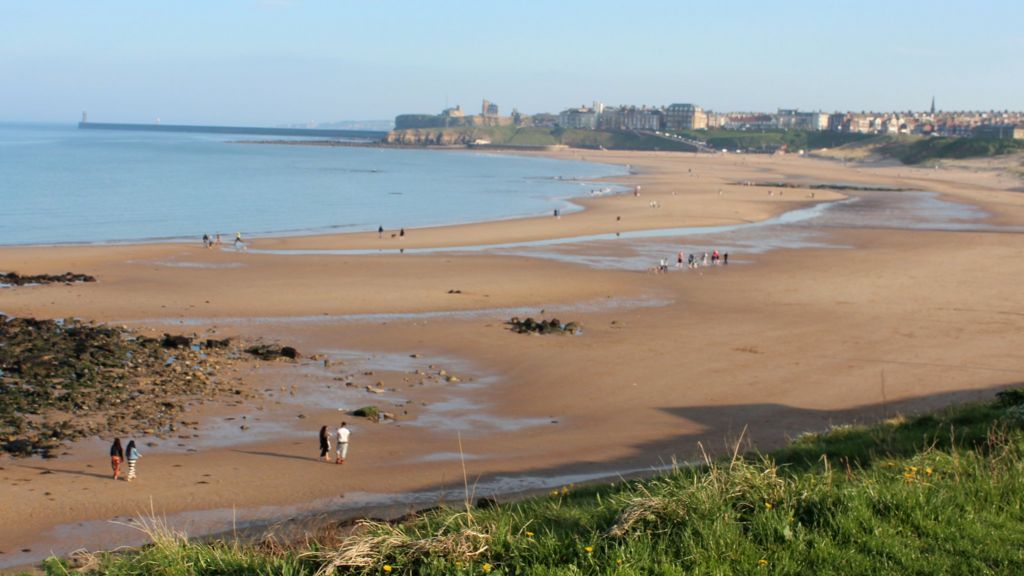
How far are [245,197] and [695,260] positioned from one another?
43599 millimetres

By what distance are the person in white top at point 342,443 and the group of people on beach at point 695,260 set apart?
74.3 ft

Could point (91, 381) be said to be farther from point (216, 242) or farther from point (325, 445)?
point (216, 242)

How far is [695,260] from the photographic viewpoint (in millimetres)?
39250

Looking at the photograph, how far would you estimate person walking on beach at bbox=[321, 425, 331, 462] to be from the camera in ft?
50.4

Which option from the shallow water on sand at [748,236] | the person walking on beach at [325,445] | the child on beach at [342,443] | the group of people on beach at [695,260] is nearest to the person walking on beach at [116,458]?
the person walking on beach at [325,445]

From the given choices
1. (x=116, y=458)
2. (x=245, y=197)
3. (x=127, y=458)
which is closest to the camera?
(x=116, y=458)

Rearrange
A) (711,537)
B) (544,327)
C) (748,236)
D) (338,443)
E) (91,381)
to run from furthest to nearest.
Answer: (748,236)
(544,327)
(91,381)
(338,443)
(711,537)

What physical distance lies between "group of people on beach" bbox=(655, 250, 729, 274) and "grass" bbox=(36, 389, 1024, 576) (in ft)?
94.5

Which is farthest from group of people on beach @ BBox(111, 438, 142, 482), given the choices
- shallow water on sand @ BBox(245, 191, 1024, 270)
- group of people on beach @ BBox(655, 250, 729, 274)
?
shallow water on sand @ BBox(245, 191, 1024, 270)

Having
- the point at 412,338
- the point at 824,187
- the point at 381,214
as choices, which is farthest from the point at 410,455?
the point at 824,187

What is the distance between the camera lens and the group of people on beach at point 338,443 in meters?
15.2

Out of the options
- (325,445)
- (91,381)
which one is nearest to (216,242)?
(91,381)

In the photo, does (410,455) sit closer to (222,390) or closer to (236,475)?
(236,475)

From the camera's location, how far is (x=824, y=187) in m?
90.9
